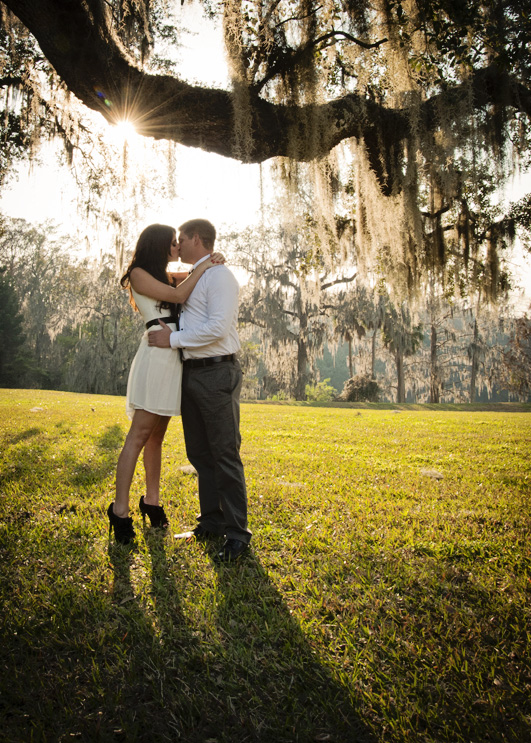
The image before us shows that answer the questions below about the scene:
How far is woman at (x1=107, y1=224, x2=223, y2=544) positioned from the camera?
258cm

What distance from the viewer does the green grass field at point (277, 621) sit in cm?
131

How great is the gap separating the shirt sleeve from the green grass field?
47.0 inches

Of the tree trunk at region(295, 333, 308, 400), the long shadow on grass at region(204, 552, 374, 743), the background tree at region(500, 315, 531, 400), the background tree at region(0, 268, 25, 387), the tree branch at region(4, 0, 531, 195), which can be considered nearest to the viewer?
the long shadow on grass at region(204, 552, 374, 743)

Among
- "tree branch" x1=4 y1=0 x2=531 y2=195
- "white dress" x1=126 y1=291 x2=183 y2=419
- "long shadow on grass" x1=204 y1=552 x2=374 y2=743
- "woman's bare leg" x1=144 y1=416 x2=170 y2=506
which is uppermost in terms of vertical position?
"tree branch" x1=4 y1=0 x2=531 y2=195

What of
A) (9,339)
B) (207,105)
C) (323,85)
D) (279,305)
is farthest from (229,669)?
(9,339)

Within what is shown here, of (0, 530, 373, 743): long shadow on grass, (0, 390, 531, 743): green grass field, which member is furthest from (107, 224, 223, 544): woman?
(0, 530, 373, 743): long shadow on grass

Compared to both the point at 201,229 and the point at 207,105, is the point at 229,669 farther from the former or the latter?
the point at 207,105

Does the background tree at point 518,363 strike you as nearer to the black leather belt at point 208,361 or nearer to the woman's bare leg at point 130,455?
the black leather belt at point 208,361

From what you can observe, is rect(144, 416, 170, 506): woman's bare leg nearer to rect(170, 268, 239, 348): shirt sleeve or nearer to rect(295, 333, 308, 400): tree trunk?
rect(170, 268, 239, 348): shirt sleeve

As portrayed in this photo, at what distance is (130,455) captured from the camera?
2.59m

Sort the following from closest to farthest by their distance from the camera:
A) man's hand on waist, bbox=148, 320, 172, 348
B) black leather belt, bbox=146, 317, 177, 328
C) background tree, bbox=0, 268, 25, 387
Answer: man's hand on waist, bbox=148, 320, 172, 348 → black leather belt, bbox=146, 317, 177, 328 → background tree, bbox=0, 268, 25, 387

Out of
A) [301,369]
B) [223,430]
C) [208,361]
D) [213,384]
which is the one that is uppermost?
[301,369]

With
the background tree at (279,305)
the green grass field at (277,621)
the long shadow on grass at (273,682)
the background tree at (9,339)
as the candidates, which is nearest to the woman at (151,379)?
the green grass field at (277,621)

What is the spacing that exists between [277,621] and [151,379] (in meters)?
1.48
